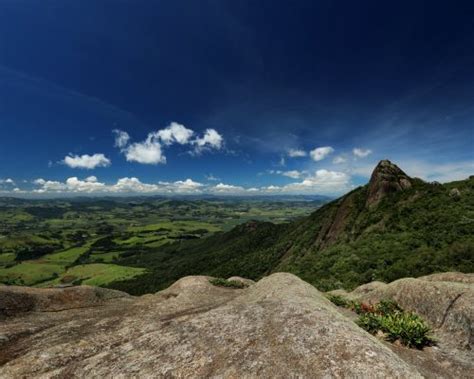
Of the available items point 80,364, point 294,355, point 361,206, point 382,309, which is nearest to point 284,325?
point 294,355

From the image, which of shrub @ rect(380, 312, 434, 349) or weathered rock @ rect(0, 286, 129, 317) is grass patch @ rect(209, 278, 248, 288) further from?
shrub @ rect(380, 312, 434, 349)

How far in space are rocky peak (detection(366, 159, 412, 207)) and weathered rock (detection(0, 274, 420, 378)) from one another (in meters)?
64.0

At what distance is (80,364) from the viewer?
10.4 meters

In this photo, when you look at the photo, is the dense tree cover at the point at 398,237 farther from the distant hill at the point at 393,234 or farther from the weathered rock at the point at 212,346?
the weathered rock at the point at 212,346

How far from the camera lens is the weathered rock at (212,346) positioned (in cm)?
906

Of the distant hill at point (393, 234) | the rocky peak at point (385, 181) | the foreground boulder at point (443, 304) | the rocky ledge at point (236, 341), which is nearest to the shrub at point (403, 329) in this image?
the rocky ledge at point (236, 341)

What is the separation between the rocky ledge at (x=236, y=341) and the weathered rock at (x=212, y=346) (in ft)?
0.13

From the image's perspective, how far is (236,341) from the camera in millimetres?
10688

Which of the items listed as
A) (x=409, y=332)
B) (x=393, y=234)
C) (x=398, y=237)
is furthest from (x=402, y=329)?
(x=393, y=234)

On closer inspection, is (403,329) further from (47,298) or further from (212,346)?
(47,298)

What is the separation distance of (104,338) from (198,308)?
6.24m

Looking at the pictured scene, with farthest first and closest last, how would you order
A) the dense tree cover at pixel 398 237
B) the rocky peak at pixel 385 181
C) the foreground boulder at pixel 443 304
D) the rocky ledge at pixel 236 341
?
the rocky peak at pixel 385 181 → the dense tree cover at pixel 398 237 → the foreground boulder at pixel 443 304 → the rocky ledge at pixel 236 341

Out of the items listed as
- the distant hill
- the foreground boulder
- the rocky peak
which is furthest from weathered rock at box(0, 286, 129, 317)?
the rocky peak

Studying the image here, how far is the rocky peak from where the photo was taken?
2685 inches
